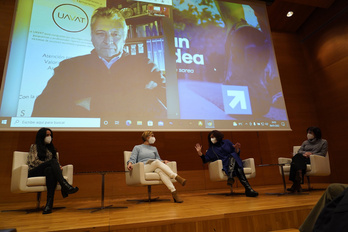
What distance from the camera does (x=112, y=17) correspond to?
4.08 m

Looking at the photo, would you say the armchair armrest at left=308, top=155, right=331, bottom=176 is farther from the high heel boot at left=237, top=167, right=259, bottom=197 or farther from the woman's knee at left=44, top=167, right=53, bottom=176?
the woman's knee at left=44, top=167, right=53, bottom=176

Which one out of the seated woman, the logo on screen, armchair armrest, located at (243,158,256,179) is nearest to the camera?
the seated woman

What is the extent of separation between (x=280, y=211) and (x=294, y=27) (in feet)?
17.6

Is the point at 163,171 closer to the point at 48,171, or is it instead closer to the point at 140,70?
the point at 48,171

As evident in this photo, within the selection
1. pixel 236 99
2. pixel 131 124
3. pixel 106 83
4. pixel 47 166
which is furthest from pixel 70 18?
pixel 236 99

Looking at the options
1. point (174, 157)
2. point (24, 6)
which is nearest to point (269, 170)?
point (174, 157)

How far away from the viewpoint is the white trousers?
305 centimetres

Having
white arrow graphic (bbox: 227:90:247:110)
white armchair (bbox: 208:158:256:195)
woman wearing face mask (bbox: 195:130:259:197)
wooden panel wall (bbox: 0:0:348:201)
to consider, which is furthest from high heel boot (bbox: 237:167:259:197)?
wooden panel wall (bbox: 0:0:348:201)

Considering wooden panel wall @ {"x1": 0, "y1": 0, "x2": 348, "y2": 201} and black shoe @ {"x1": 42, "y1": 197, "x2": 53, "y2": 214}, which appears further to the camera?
wooden panel wall @ {"x1": 0, "y1": 0, "x2": 348, "y2": 201}

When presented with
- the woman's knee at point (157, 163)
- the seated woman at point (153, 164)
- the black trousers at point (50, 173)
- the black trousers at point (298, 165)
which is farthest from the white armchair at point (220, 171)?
the black trousers at point (50, 173)

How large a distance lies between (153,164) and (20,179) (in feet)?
4.84

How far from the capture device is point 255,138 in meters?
5.31

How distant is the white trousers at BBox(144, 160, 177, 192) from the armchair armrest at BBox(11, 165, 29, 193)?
134cm

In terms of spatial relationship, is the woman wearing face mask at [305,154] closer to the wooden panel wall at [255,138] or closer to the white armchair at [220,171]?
the white armchair at [220,171]
